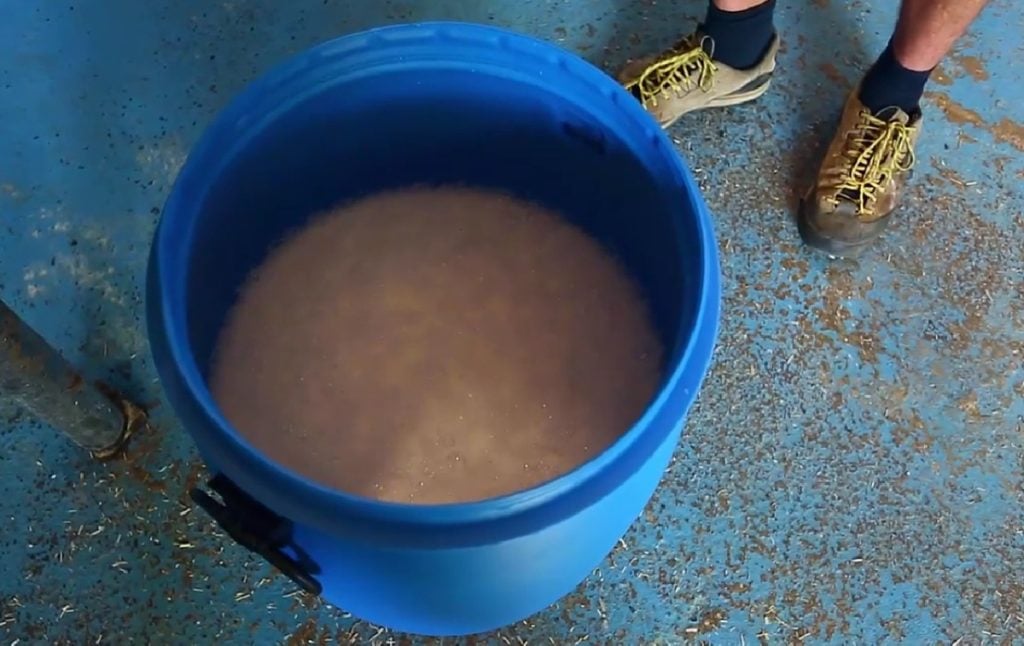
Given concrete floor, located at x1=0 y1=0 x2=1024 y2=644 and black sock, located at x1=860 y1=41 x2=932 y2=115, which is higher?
black sock, located at x1=860 y1=41 x2=932 y2=115

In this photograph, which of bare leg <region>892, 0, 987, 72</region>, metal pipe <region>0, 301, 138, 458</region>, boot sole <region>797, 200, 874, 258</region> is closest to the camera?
metal pipe <region>0, 301, 138, 458</region>

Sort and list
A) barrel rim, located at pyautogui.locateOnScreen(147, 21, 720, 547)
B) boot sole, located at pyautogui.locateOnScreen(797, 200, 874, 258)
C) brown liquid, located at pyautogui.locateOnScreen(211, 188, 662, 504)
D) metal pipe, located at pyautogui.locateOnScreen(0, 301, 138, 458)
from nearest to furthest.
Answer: barrel rim, located at pyautogui.locateOnScreen(147, 21, 720, 547)
metal pipe, located at pyautogui.locateOnScreen(0, 301, 138, 458)
brown liquid, located at pyautogui.locateOnScreen(211, 188, 662, 504)
boot sole, located at pyautogui.locateOnScreen(797, 200, 874, 258)

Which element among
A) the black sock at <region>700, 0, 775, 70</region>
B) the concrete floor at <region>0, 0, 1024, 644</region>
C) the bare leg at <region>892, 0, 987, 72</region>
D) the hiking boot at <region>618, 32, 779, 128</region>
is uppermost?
the bare leg at <region>892, 0, 987, 72</region>

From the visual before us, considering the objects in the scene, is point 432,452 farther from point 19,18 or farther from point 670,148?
point 19,18

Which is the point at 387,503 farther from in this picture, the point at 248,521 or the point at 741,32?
the point at 741,32

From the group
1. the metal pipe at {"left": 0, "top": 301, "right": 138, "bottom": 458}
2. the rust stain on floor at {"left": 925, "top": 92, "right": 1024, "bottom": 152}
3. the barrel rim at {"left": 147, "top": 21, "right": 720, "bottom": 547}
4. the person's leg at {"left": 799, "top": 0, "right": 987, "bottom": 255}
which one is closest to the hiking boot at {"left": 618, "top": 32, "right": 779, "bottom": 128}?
the person's leg at {"left": 799, "top": 0, "right": 987, "bottom": 255}

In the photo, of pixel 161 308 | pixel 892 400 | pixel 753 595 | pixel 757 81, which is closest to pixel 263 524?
pixel 161 308

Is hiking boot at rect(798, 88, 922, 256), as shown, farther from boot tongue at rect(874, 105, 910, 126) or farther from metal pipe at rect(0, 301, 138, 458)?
metal pipe at rect(0, 301, 138, 458)
